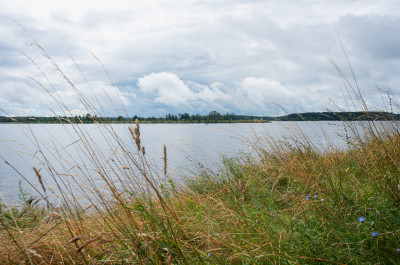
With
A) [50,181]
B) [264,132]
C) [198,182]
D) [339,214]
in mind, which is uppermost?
[264,132]

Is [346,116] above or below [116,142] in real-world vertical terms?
above

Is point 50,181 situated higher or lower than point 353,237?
lower

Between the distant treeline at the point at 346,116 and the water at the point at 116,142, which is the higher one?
the distant treeline at the point at 346,116

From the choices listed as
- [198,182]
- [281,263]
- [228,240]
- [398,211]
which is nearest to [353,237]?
[398,211]

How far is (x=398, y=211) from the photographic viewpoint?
171 cm

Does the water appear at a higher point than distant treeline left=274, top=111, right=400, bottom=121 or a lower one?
lower

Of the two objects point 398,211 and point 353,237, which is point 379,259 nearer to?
point 353,237

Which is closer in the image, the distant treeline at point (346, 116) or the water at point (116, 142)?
the water at point (116, 142)

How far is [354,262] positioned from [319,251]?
20 centimetres

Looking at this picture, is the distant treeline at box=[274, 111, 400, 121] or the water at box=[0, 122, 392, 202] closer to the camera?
the water at box=[0, 122, 392, 202]

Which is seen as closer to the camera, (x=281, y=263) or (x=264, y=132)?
(x=281, y=263)

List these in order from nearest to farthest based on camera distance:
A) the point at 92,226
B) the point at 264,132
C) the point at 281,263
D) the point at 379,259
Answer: the point at 379,259, the point at 281,263, the point at 92,226, the point at 264,132

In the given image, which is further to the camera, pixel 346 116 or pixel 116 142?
pixel 346 116

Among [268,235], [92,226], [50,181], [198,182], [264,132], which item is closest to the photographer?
[268,235]
